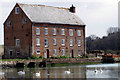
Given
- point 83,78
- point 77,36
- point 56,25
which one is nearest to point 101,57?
point 77,36

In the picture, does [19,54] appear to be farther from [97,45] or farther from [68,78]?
[97,45]

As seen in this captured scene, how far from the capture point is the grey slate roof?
227ft

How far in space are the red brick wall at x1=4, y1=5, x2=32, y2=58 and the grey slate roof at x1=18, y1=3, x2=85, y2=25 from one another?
166 cm

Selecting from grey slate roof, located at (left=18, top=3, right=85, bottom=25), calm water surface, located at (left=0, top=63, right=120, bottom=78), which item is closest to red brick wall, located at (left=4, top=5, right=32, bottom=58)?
grey slate roof, located at (left=18, top=3, right=85, bottom=25)

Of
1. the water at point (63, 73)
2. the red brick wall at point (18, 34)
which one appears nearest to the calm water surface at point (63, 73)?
the water at point (63, 73)

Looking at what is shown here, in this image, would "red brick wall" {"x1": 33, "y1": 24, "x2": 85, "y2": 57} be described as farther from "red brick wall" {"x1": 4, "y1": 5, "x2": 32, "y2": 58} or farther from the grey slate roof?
"red brick wall" {"x1": 4, "y1": 5, "x2": 32, "y2": 58}

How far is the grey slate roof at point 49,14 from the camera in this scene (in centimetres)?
6925

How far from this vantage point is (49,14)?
7238 centimetres

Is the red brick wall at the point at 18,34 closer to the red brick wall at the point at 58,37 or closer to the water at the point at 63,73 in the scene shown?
the red brick wall at the point at 58,37

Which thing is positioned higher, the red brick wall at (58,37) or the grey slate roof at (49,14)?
the grey slate roof at (49,14)

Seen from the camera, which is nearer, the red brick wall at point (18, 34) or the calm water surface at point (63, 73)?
the calm water surface at point (63, 73)

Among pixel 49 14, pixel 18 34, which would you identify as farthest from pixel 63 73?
pixel 49 14

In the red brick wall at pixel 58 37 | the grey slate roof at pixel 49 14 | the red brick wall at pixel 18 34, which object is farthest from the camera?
the grey slate roof at pixel 49 14

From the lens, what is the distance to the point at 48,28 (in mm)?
70188
